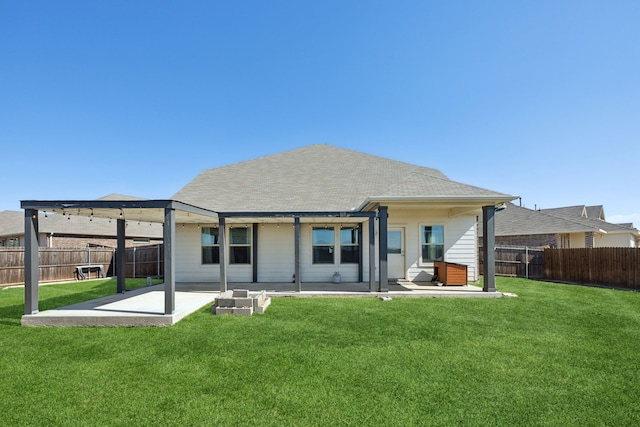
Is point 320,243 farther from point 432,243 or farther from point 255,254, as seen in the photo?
point 432,243

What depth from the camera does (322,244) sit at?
11.9 metres

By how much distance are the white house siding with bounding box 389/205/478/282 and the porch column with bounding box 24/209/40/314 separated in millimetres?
10612

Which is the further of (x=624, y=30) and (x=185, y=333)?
(x=624, y=30)

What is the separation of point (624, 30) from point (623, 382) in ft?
34.2

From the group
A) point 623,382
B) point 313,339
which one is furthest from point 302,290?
point 623,382

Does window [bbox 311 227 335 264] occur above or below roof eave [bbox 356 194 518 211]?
below

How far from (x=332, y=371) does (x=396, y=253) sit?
874 cm

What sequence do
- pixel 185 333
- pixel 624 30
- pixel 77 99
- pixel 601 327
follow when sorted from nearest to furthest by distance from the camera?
pixel 185 333, pixel 601 327, pixel 624 30, pixel 77 99

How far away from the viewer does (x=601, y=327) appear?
6.14 meters

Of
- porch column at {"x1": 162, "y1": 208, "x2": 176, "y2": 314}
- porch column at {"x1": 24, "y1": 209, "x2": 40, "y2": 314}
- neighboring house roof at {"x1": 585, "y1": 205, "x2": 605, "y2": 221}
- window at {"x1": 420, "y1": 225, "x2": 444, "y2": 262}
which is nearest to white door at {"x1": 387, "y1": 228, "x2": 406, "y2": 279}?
window at {"x1": 420, "y1": 225, "x2": 444, "y2": 262}

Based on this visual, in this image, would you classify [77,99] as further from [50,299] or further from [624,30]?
[624,30]

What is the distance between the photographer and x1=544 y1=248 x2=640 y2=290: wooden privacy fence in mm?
11367

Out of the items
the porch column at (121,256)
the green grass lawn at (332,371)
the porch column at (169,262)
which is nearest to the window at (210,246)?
the porch column at (121,256)

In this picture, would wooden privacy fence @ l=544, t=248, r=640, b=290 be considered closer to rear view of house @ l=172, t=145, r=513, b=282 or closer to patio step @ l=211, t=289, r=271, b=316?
rear view of house @ l=172, t=145, r=513, b=282
